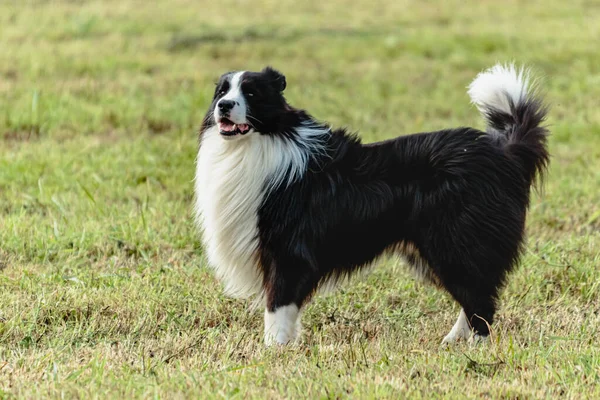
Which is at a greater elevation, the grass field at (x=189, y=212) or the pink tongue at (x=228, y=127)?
the pink tongue at (x=228, y=127)

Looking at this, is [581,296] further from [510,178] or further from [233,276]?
[233,276]

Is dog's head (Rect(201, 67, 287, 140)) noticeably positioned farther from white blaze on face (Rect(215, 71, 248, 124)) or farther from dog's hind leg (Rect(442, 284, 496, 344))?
dog's hind leg (Rect(442, 284, 496, 344))

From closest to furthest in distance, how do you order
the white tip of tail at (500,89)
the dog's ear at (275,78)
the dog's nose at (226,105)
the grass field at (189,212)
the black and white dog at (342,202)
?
the grass field at (189,212) → the dog's nose at (226,105) → the black and white dog at (342,202) → the dog's ear at (275,78) → the white tip of tail at (500,89)

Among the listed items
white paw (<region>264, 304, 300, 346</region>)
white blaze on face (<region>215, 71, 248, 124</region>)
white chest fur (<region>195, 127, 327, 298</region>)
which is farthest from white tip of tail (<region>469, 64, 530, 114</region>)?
white paw (<region>264, 304, 300, 346</region>)

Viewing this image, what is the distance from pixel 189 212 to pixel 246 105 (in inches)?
87.9

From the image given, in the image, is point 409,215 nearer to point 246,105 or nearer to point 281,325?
point 281,325

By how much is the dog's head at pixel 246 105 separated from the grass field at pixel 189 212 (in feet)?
3.13

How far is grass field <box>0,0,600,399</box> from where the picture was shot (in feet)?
12.0

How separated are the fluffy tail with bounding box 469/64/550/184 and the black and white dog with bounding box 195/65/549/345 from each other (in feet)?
0.06

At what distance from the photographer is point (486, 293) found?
4.27 metres

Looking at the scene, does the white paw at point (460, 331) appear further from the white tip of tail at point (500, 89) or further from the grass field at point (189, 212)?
the white tip of tail at point (500, 89)

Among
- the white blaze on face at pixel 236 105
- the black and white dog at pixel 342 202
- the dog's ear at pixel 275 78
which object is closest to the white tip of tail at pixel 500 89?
the black and white dog at pixel 342 202

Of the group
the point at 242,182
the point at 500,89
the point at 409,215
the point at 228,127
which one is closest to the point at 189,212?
the point at 242,182

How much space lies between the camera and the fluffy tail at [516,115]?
173 inches
